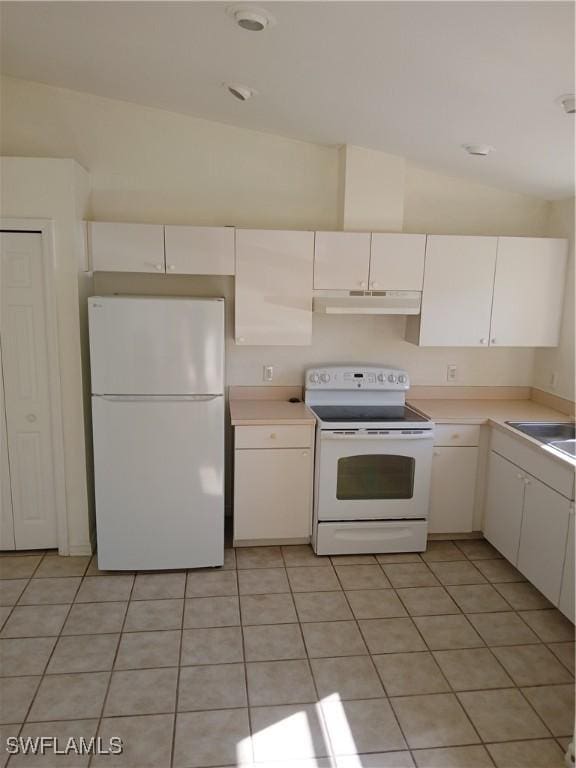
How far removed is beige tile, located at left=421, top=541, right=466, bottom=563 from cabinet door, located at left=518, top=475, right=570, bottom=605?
0.48 m

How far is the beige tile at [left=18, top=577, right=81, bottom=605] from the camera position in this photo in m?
2.95

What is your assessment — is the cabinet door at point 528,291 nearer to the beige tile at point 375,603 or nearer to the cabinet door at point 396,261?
the cabinet door at point 396,261

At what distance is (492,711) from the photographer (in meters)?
2.28

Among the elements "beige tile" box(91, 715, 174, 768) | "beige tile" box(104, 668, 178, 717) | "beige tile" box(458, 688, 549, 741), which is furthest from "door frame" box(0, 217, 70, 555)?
"beige tile" box(458, 688, 549, 741)

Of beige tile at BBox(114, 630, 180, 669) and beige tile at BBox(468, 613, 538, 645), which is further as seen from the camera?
beige tile at BBox(468, 613, 538, 645)

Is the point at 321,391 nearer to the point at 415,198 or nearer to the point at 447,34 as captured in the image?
the point at 415,198

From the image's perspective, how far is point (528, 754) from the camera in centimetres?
208

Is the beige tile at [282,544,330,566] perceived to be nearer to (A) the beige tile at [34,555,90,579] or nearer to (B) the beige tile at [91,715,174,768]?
(A) the beige tile at [34,555,90,579]

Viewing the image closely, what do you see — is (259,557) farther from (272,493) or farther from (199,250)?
(199,250)

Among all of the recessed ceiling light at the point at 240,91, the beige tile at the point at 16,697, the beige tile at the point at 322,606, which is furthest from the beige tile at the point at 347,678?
the recessed ceiling light at the point at 240,91

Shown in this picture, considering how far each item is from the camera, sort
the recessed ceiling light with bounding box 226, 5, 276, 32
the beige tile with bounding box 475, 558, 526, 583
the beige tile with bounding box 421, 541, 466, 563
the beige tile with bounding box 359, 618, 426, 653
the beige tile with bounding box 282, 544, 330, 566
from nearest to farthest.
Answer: the recessed ceiling light with bounding box 226, 5, 276, 32 < the beige tile with bounding box 359, 618, 426, 653 < the beige tile with bounding box 475, 558, 526, 583 < the beige tile with bounding box 282, 544, 330, 566 < the beige tile with bounding box 421, 541, 466, 563

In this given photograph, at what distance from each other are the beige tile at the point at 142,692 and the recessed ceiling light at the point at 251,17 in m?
2.62

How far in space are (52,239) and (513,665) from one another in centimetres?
322

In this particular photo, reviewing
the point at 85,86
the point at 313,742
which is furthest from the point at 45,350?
the point at 313,742
